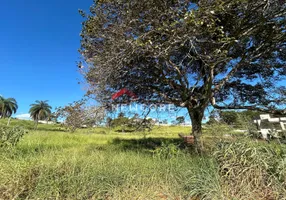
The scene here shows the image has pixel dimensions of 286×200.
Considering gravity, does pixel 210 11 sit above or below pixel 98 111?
above

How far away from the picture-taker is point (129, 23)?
4.56m

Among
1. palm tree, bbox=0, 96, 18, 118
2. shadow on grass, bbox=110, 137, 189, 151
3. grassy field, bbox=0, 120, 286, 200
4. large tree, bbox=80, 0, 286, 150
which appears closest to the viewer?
grassy field, bbox=0, 120, 286, 200

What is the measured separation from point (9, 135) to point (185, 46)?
5.36m

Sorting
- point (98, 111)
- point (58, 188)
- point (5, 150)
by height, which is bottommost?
point (58, 188)

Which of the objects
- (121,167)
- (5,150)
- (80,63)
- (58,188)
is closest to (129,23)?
(80,63)

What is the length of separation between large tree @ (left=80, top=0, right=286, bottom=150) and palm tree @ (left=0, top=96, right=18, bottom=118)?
53642 millimetres

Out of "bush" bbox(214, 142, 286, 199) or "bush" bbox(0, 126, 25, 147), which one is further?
"bush" bbox(0, 126, 25, 147)

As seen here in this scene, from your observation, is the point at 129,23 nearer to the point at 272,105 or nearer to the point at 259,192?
the point at 259,192

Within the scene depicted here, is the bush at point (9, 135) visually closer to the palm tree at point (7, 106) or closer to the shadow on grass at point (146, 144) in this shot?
the shadow on grass at point (146, 144)

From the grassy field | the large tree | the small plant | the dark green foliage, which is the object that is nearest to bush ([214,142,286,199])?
the grassy field

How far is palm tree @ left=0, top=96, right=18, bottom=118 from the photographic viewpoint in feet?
158

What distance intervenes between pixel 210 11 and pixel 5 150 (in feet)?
18.0

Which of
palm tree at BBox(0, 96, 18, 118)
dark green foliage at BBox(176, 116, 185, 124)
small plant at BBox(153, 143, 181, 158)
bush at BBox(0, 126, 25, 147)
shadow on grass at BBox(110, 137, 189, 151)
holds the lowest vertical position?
shadow on grass at BBox(110, 137, 189, 151)

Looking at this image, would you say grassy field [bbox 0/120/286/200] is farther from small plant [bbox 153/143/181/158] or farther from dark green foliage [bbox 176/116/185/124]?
dark green foliage [bbox 176/116/185/124]
